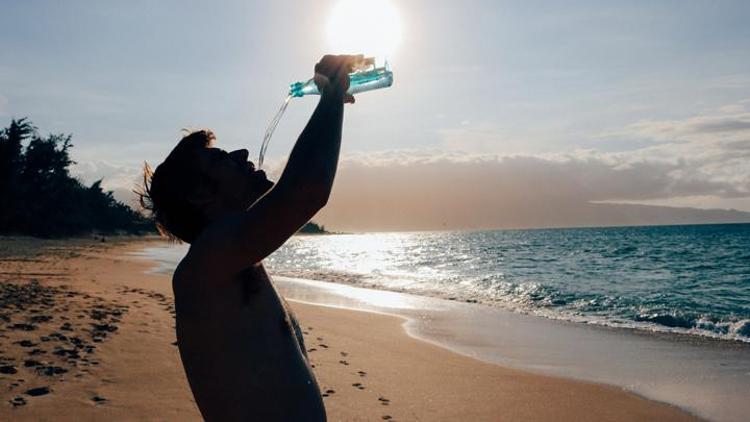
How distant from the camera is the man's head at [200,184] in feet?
6.03

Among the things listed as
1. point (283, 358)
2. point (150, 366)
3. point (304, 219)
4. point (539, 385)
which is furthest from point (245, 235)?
point (539, 385)

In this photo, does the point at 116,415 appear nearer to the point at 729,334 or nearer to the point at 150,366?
the point at 150,366

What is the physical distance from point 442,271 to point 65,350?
25.6 metres

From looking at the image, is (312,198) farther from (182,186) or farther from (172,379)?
(172,379)

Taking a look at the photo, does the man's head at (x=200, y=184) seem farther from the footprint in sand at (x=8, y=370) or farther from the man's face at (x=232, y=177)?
the footprint in sand at (x=8, y=370)

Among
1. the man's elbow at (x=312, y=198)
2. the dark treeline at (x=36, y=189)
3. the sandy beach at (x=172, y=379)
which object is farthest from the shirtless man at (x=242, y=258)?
the dark treeline at (x=36, y=189)

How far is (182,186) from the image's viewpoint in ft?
6.06

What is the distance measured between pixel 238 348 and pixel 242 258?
295 mm

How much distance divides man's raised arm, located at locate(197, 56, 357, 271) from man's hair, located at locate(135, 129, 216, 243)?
0.36 m

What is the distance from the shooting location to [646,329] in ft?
42.4

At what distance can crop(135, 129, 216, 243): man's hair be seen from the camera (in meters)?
1.84

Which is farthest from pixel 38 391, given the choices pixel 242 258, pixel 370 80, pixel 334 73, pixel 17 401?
pixel 334 73

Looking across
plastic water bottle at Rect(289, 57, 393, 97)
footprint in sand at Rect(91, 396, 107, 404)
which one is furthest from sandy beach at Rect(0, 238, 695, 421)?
plastic water bottle at Rect(289, 57, 393, 97)

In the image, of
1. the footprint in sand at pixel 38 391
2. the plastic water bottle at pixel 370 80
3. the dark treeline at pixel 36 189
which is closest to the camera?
the plastic water bottle at pixel 370 80
